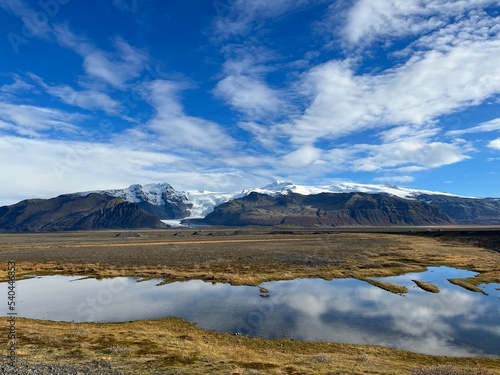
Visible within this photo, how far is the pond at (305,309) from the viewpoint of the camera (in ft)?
101

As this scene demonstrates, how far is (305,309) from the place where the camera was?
40.2 meters

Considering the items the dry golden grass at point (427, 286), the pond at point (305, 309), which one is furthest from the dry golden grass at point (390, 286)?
the dry golden grass at point (427, 286)

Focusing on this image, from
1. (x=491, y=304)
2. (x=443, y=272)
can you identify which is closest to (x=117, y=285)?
(x=491, y=304)

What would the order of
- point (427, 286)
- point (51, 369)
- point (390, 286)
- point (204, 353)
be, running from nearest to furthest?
1. point (51, 369)
2. point (204, 353)
3. point (427, 286)
4. point (390, 286)

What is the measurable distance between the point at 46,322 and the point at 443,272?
2668 inches

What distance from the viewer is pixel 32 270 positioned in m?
72.8

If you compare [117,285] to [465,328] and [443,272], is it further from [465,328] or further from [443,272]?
[443,272]

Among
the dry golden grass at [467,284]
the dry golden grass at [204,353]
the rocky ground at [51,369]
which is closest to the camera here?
the rocky ground at [51,369]

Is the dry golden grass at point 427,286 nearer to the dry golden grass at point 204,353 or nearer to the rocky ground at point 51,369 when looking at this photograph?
the dry golden grass at point 204,353

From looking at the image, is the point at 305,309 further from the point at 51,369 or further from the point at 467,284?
the point at 467,284

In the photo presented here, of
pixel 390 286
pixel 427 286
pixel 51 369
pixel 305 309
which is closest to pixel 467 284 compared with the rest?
pixel 427 286

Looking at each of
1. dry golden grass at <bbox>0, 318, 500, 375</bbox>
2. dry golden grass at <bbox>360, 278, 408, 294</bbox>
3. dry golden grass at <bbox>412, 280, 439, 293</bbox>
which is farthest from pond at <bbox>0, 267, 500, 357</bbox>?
dry golden grass at <bbox>0, 318, 500, 375</bbox>

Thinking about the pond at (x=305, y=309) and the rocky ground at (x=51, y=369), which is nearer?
the rocky ground at (x=51, y=369)

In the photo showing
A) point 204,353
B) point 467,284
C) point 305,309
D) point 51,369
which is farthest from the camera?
point 467,284
